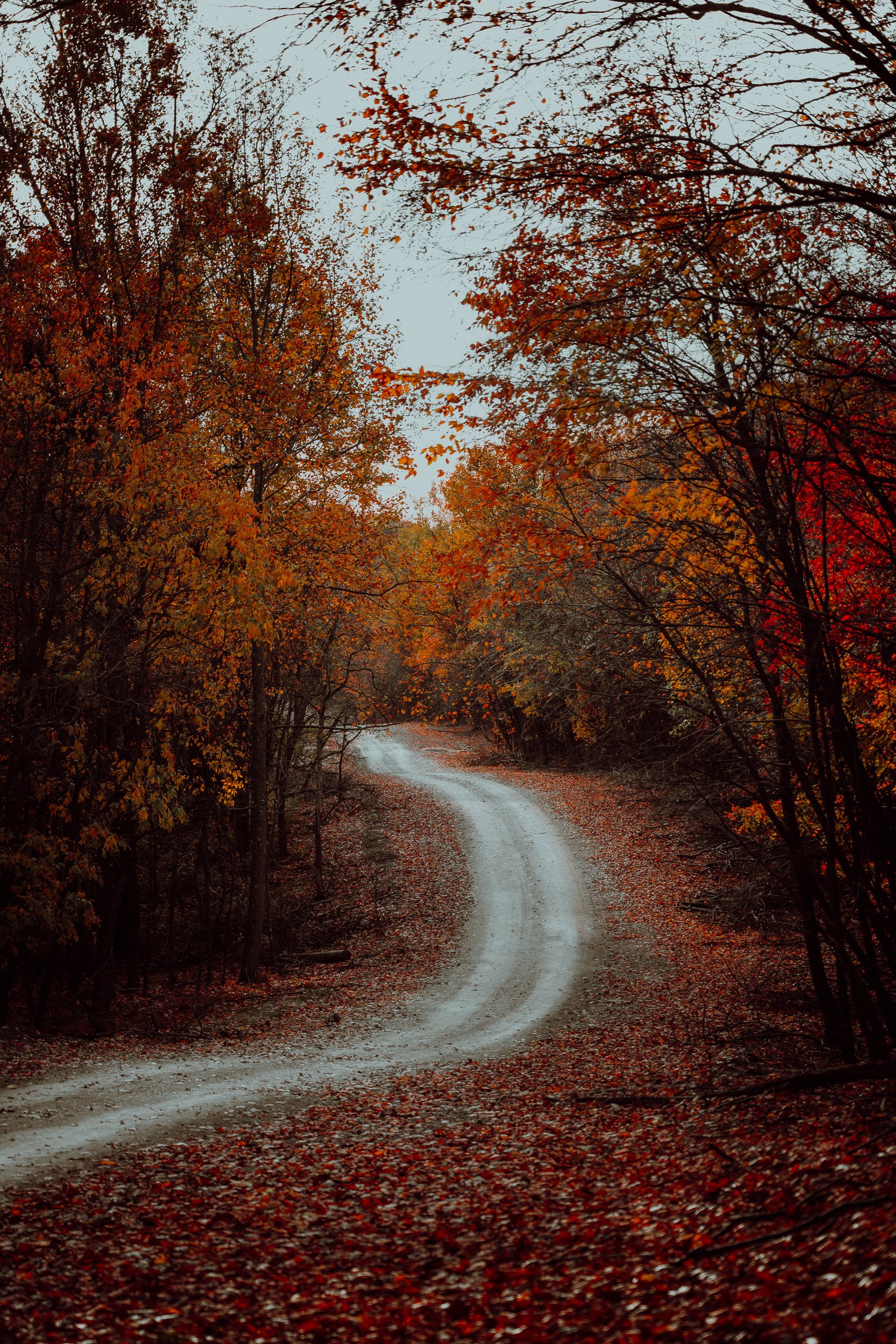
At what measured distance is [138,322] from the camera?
1166cm

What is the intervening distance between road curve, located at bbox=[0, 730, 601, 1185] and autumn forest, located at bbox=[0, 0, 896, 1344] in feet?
0.78

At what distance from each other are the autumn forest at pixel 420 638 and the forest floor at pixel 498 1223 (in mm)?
35

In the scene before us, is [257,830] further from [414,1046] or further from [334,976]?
[414,1046]

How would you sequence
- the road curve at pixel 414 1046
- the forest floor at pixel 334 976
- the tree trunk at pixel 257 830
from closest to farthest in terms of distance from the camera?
the road curve at pixel 414 1046 < the forest floor at pixel 334 976 < the tree trunk at pixel 257 830

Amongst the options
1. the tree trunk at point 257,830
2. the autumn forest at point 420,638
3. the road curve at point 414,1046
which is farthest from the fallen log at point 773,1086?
the tree trunk at point 257,830

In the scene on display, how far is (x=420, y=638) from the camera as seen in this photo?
19.4 meters

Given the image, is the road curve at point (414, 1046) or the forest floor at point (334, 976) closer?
the road curve at point (414, 1046)

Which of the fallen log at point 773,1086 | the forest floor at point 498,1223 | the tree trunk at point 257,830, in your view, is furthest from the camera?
the tree trunk at point 257,830

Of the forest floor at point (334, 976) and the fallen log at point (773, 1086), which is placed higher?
the fallen log at point (773, 1086)

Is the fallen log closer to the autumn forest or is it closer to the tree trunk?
the autumn forest

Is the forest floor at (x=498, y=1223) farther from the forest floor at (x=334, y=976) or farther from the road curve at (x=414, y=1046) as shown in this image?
the forest floor at (x=334, y=976)

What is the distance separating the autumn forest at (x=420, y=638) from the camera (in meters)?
4.66

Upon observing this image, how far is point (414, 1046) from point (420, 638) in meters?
9.91

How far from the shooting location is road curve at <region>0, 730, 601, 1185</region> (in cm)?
704
